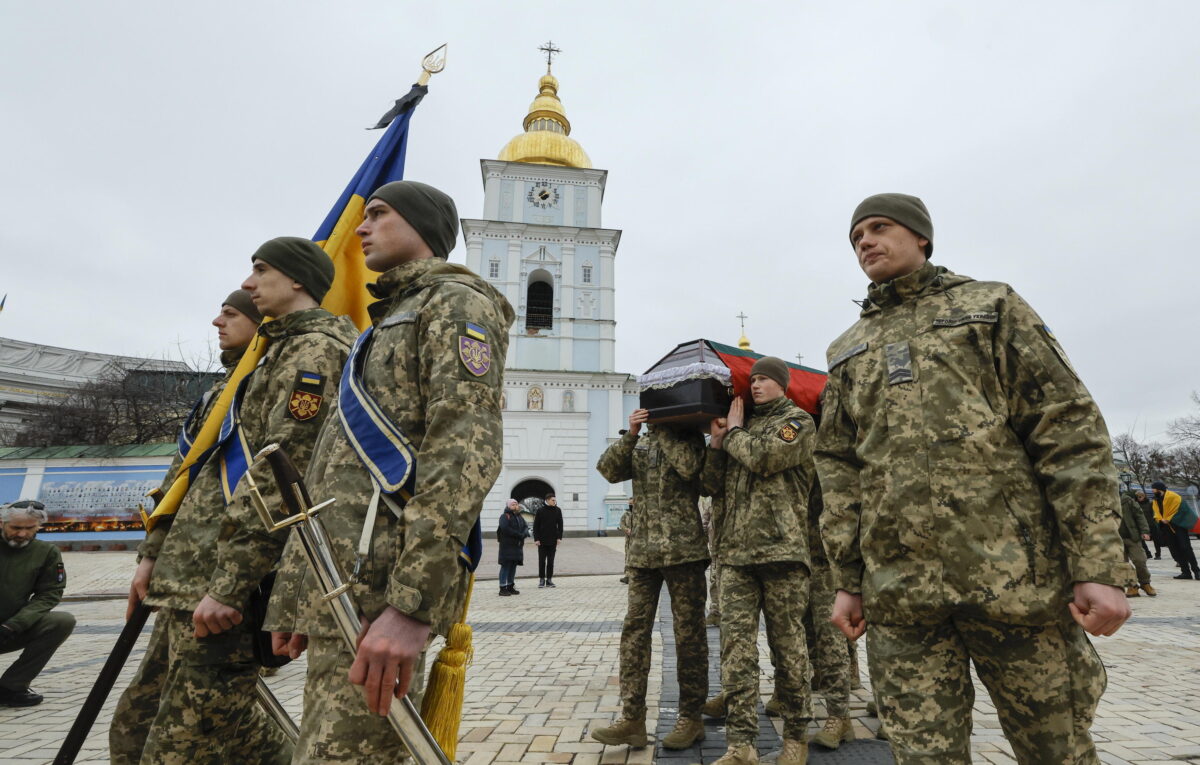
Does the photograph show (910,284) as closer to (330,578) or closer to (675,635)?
(330,578)

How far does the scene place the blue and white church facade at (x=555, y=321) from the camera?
1236 inches

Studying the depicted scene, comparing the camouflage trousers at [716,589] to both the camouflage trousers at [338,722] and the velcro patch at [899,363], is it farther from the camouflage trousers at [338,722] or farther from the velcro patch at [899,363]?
the camouflage trousers at [338,722]

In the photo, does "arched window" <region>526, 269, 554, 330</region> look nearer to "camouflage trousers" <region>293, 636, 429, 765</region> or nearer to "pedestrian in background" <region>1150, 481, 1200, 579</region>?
"pedestrian in background" <region>1150, 481, 1200, 579</region>

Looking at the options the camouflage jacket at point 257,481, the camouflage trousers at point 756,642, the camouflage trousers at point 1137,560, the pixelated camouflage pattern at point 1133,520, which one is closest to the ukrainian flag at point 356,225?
the camouflage jacket at point 257,481

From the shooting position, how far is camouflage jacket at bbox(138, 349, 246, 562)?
279 cm

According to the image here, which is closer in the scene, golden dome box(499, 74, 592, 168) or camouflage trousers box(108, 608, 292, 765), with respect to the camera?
camouflage trousers box(108, 608, 292, 765)

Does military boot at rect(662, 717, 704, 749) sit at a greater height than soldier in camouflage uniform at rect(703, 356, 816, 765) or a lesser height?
lesser

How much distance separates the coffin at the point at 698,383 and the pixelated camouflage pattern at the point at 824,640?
0.88 meters

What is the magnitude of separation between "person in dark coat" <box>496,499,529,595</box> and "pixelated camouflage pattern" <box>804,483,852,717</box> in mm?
8051

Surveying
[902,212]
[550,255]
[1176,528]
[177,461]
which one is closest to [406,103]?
[177,461]

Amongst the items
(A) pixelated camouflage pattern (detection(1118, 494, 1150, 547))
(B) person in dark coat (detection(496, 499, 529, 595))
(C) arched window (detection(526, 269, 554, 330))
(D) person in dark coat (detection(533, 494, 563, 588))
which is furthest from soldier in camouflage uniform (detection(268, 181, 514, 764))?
(C) arched window (detection(526, 269, 554, 330))

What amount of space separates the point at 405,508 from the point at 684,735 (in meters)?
2.75

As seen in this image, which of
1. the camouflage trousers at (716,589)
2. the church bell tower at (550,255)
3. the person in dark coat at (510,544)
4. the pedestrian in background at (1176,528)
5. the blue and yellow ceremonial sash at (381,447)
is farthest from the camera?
the church bell tower at (550,255)

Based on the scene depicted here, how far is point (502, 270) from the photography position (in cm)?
3356
